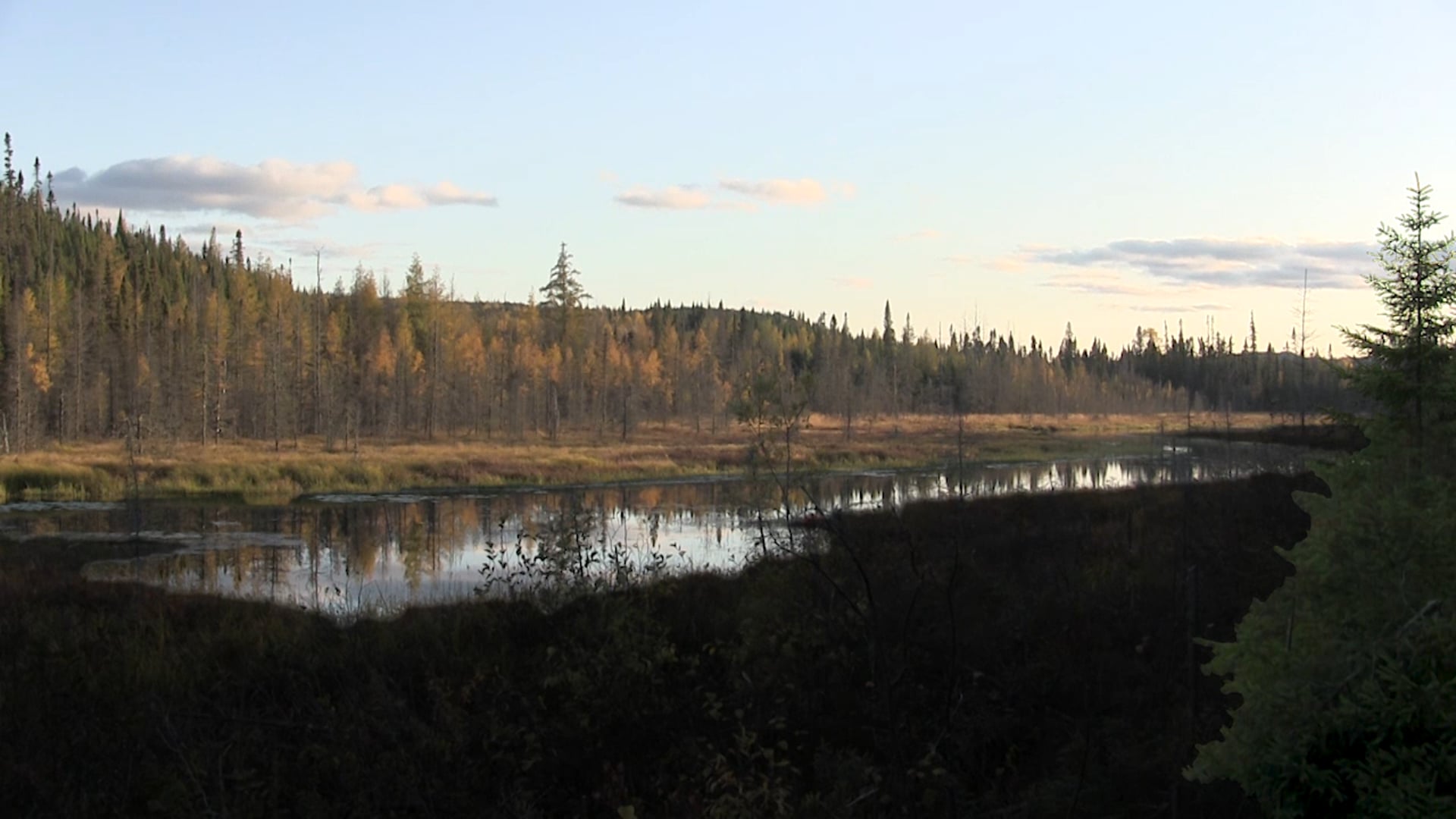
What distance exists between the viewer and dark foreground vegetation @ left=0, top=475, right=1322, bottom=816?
831 cm

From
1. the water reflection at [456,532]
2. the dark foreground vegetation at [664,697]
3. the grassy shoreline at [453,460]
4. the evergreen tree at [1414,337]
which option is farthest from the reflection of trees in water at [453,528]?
the evergreen tree at [1414,337]

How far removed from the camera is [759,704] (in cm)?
1045

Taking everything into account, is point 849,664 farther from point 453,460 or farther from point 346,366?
point 346,366

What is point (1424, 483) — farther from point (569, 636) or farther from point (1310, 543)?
point (569, 636)

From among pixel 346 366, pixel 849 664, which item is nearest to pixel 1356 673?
pixel 849 664

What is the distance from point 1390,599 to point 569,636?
35.0 ft

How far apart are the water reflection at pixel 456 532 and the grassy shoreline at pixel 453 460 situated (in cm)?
276

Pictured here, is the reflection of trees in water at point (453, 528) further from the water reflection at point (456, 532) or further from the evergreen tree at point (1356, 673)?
the evergreen tree at point (1356, 673)

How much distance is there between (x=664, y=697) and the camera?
11.2 m

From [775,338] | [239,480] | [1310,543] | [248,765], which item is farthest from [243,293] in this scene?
[1310,543]

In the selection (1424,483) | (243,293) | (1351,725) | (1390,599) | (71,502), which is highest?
(243,293)

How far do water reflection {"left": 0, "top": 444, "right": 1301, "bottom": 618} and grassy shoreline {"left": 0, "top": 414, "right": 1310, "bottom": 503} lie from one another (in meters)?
2.76

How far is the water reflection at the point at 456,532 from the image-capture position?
1741 cm

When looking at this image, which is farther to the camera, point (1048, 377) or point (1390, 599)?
point (1048, 377)
